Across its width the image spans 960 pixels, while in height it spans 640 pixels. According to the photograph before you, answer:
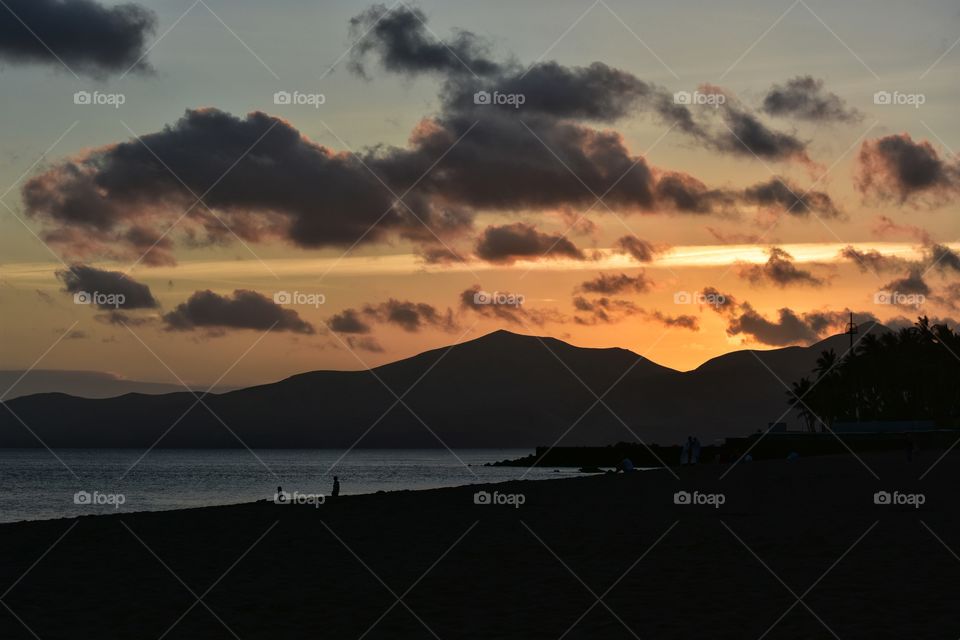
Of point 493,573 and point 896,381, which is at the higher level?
point 896,381

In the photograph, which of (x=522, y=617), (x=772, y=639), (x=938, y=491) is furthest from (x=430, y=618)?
(x=938, y=491)

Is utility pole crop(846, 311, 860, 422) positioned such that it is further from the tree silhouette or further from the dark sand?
the dark sand

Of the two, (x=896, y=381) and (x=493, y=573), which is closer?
(x=493, y=573)

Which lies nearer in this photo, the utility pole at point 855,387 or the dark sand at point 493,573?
the dark sand at point 493,573

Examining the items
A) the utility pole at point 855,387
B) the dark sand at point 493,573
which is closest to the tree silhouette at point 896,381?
the utility pole at point 855,387

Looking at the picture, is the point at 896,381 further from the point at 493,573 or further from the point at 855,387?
the point at 493,573

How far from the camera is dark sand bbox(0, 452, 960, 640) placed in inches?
543

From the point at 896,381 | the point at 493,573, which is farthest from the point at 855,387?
the point at 493,573

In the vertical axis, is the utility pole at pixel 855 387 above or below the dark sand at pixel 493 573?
above

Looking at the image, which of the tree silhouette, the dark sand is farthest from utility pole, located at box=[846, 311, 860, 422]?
the dark sand

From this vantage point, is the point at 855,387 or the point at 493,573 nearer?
the point at 493,573

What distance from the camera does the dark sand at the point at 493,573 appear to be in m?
13.8

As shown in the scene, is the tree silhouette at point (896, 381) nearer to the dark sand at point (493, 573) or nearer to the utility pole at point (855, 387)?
the utility pole at point (855, 387)

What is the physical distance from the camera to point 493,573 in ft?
59.3
